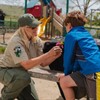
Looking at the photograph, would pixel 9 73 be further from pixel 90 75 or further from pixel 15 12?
pixel 15 12

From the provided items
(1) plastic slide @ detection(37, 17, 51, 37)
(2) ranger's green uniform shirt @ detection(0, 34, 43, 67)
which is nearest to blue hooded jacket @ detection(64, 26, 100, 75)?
(2) ranger's green uniform shirt @ detection(0, 34, 43, 67)

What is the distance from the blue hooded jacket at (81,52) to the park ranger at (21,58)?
29 centimetres


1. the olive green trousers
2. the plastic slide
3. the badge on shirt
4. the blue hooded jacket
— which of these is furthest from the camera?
the plastic slide

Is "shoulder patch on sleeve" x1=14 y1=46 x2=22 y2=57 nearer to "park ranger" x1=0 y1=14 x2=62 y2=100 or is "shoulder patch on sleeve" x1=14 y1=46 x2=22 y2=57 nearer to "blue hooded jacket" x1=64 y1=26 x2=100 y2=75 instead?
"park ranger" x1=0 y1=14 x2=62 y2=100

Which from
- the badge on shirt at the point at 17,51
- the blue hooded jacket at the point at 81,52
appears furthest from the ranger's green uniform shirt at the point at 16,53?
the blue hooded jacket at the point at 81,52

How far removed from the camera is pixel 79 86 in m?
3.27

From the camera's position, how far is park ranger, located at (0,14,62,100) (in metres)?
3.59

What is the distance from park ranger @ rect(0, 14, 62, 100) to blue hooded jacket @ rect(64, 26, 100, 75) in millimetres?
292

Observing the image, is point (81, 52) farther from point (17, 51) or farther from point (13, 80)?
point (13, 80)

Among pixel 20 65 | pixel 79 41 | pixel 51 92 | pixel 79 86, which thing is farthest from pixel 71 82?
pixel 51 92

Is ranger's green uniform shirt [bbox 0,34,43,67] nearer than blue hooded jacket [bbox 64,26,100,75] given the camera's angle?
No

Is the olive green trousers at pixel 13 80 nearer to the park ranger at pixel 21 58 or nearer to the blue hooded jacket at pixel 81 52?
the park ranger at pixel 21 58

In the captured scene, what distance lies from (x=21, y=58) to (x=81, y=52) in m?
0.70

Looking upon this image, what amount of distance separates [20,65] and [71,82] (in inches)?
28.1
